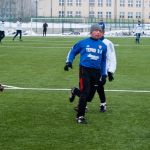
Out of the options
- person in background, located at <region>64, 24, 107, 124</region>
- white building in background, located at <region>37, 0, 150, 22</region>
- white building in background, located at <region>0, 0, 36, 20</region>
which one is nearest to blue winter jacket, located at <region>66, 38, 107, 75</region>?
person in background, located at <region>64, 24, 107, 124</region>

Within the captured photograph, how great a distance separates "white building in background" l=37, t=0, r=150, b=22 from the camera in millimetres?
107438

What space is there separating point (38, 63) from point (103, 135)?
47.2 feet

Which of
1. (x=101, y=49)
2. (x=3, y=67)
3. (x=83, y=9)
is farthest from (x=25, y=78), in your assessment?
(x=83, y=9)

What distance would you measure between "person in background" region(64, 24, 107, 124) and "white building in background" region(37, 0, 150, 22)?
9825cm

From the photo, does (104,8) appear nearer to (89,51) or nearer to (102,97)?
(102,97)

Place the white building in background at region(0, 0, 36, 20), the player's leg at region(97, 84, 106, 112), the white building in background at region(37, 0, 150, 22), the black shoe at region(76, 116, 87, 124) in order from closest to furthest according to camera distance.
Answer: the black shoe at region(76, 116, 87, 124)
the player's leg at region(97, 84, 106, 112)
the white building in background at region(0, 0, 36, 20)
the white building in background at region(37, 0, 150, 22)

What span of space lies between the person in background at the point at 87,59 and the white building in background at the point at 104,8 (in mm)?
98253

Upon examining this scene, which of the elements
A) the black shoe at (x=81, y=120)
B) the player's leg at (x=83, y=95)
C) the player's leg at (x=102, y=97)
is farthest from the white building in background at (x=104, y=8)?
the black shoe at (x=81, y=120)

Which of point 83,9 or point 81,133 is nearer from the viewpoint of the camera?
point 81,133

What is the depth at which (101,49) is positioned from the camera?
964 cm

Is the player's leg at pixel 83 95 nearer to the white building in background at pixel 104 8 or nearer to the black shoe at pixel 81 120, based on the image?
the black shoe at pixel 81 120

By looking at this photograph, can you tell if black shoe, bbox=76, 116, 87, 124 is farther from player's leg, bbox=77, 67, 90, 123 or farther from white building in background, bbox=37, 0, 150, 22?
white building in background, bbox=37, 0, 150, 22

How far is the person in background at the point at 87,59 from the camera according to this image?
952 centimetres

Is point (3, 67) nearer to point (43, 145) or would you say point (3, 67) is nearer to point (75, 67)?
point (75, 67)
